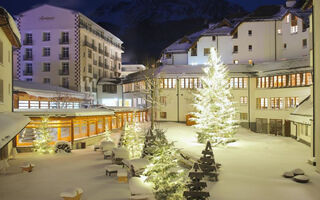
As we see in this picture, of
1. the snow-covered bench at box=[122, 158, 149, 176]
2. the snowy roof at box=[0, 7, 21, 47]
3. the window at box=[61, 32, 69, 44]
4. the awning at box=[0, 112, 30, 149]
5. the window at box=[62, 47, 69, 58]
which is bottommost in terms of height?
the snow-covered bench at box=[122, 158, 149, 176]

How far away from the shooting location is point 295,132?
2967 centimetres

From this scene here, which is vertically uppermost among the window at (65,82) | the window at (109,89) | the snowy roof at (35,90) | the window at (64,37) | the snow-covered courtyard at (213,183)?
the window at (64,37)

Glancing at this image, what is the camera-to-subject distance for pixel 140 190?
10.4 m

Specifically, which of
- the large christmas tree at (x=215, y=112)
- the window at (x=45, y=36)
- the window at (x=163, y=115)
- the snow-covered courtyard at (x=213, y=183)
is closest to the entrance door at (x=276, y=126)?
the large christmas tree at (x=215, y=112)

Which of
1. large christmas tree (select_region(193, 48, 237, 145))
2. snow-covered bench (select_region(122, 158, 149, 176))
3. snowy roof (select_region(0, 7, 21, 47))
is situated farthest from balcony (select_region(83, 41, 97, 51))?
snow-covered bench (select_region(122, 158, 149, 176))

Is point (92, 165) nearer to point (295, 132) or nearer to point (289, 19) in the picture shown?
point (295, 132)

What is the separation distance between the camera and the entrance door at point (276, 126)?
3333 cm

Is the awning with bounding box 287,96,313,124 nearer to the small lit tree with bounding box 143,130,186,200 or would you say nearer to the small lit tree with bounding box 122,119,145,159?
the small lit tree with bounding box 122,119,145,159

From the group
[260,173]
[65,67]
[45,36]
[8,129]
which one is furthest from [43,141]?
[45,36]

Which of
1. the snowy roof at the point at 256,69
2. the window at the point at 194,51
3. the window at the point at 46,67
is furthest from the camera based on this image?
the window at the point at 46,67

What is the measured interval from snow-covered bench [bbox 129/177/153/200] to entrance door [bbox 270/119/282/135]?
26.9 m

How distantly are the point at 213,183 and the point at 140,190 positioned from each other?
417 centimetres

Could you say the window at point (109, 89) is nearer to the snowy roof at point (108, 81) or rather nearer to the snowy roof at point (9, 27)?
the snowy roof at point (108, 81)

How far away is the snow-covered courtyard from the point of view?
11375mm
